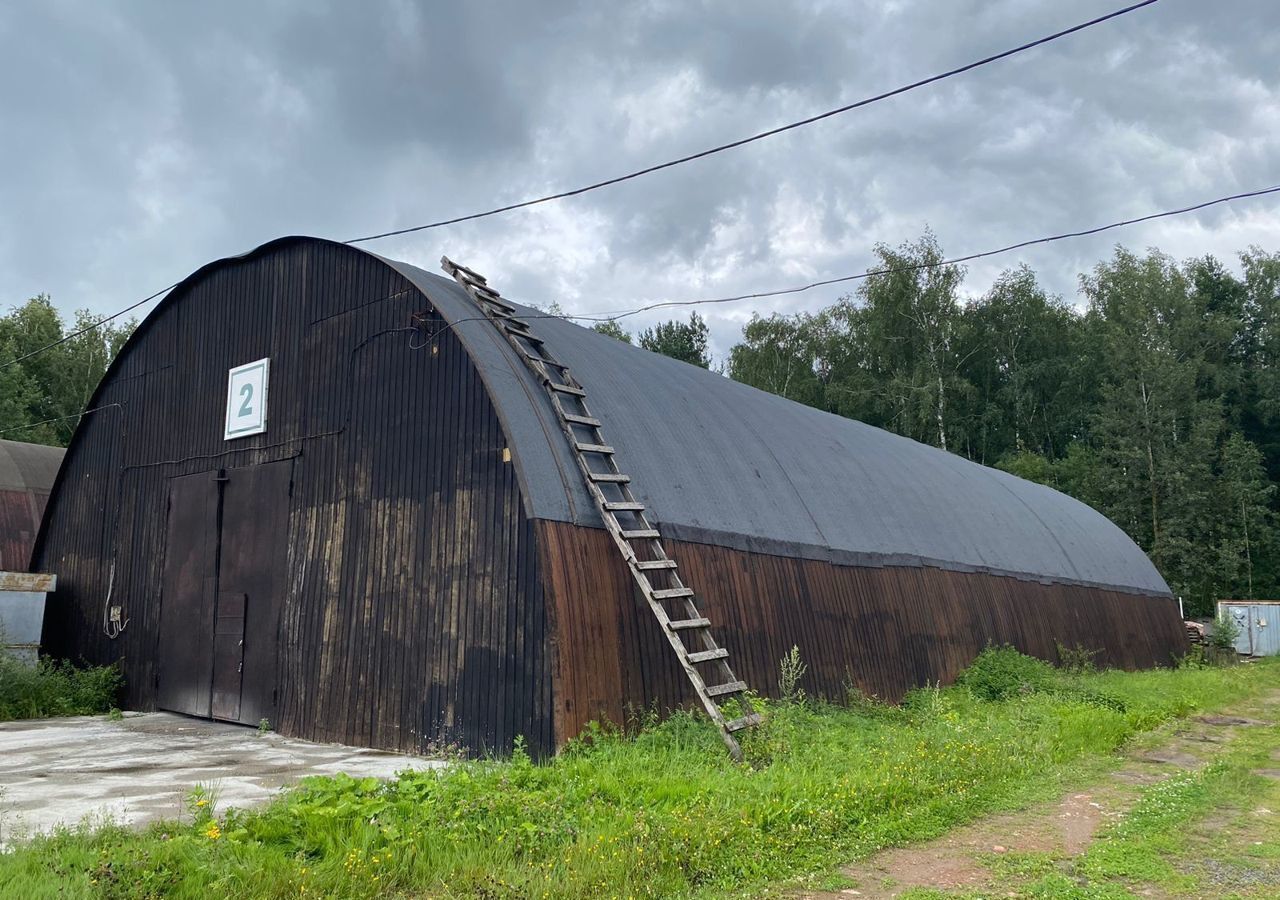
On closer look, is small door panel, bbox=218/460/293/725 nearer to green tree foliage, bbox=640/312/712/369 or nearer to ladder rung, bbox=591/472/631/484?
ladder rung, bbox=591/472/631/484

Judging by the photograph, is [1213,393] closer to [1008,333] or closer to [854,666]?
[1008,333]

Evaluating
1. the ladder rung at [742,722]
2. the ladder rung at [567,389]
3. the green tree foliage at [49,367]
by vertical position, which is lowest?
the ladder rung at [742,722]

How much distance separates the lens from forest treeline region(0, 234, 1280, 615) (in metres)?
39.9

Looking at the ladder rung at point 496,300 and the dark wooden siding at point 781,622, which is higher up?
the ladder rung at point 496,300

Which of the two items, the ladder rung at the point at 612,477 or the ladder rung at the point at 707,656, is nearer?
the ladder rung at the point at 707,656

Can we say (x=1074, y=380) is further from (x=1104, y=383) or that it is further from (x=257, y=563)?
(x=257, y=563)

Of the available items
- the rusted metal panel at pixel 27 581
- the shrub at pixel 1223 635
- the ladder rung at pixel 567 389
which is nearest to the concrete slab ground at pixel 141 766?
the rusted metal panel at pixel 27 581

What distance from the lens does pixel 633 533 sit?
988 cm

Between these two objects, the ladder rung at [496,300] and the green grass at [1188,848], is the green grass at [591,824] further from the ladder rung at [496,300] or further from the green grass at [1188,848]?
the ladder rung at [496,300]

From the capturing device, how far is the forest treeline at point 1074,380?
39.9m

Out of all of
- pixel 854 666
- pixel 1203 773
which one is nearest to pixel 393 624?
pixel 854 666

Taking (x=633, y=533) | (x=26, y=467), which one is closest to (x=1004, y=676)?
(x=633, y=533)

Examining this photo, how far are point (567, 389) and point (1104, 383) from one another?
38.5 m

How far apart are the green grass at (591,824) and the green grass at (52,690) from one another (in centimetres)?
855
